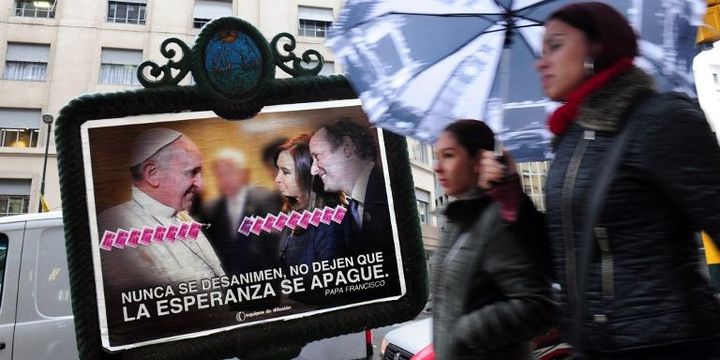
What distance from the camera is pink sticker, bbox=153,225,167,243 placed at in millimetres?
2572

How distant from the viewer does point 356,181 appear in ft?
9.00

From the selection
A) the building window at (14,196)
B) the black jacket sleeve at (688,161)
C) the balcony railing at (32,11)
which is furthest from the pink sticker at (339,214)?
the balcony railing at (32,11)

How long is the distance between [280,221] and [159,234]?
62 centimetres

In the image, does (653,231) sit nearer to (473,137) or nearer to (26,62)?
(473,137)

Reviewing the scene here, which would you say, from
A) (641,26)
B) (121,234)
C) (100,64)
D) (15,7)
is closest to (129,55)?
(100,64)

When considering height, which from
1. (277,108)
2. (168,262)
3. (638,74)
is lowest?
(168,262)

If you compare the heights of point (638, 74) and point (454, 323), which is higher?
point (638, 74)

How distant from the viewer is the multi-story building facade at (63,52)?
69.2 ft

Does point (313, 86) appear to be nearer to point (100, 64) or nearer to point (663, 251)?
point (663, 251)

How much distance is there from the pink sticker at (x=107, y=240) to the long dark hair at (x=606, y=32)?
231cm

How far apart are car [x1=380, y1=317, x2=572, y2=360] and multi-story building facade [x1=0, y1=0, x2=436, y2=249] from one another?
17.6 metres

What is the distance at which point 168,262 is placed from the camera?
101 inches

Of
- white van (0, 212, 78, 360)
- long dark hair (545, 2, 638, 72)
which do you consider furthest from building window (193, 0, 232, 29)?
long dark hair (545, 2, 638, 72)

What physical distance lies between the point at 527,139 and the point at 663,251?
55.9 inches
